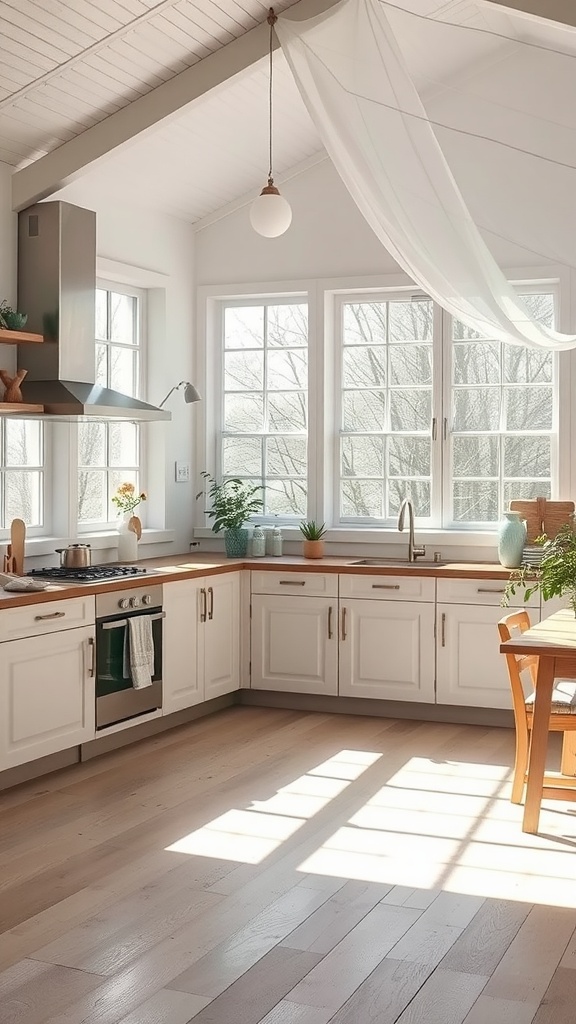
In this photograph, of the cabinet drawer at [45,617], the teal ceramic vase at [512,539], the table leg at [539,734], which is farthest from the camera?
the teal ceramic vase at [512,539]

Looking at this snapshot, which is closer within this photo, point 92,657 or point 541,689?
point 541,689

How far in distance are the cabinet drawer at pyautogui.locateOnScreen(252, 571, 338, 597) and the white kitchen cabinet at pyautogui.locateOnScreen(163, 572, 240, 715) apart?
5.3 inches

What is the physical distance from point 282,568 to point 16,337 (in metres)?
1.97

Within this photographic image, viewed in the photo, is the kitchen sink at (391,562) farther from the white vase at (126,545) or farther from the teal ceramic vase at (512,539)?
the white vase at (126,545)

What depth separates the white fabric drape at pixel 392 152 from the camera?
380 centimetres

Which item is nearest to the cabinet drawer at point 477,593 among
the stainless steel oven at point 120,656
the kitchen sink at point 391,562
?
the kitchen sink at point 391,562

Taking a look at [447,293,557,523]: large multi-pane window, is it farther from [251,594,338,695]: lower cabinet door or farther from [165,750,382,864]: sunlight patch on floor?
[165,750,382,864]: sunlight patch on floor

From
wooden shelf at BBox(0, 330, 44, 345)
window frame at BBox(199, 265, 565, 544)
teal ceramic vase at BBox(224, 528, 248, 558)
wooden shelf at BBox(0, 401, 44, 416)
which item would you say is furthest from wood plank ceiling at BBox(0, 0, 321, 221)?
teal ceramic vase at BBox(224, 528, 248, 558)

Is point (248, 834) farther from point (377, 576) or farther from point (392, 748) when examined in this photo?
point (377, 576)

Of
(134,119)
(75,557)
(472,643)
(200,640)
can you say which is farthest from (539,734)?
(134,119)

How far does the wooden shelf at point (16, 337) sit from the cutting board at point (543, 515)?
2.64m

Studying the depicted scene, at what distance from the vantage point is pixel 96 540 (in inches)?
232

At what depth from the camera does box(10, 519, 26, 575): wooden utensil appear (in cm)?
519

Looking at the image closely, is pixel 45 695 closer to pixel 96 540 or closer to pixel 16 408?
pixel 16 408
